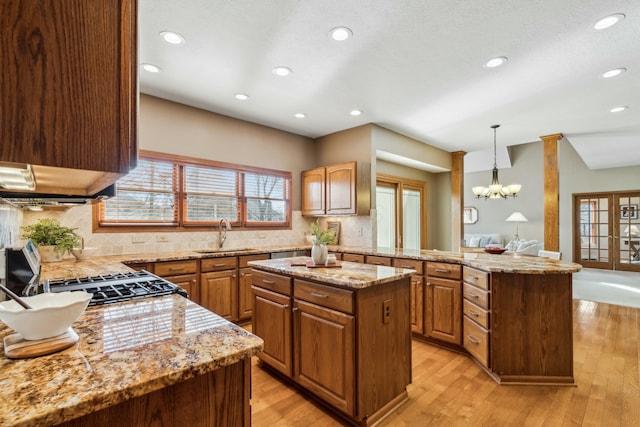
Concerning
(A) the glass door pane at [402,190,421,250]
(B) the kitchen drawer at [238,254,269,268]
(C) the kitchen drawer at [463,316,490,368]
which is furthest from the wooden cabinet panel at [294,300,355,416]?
(A) the glass door pane at [402,190,421,250]

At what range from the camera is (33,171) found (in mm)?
752

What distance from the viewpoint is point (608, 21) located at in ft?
6.94

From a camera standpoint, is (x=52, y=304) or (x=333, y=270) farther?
(x=333, y=270)

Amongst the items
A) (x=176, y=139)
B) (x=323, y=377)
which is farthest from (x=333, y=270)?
(x=176, y=139)

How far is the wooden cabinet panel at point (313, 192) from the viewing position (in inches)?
180

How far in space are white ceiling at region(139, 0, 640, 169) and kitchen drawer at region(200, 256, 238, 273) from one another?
6.06ft

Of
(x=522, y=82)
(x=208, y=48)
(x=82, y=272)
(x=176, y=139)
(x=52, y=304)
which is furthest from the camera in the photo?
(x=176, y=139)

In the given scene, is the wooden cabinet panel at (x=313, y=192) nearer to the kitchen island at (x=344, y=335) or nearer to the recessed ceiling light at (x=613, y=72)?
the kitchen island at (x=344, y=335)

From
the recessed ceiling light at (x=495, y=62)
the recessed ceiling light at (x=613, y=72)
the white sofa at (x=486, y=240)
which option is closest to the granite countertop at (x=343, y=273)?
the recessed ceiling light at (x=495, y=62)

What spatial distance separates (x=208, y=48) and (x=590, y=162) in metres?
8.78

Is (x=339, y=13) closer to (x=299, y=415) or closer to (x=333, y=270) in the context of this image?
(x=333, y=270)

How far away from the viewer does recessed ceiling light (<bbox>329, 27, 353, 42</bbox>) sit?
2232 millimetres

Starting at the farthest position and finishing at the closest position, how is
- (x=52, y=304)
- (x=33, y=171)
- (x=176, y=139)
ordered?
(x=176, y=139) < (x=52, y=304) < (x=33, y=171)

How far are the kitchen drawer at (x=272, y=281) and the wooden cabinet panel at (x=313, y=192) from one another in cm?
214
